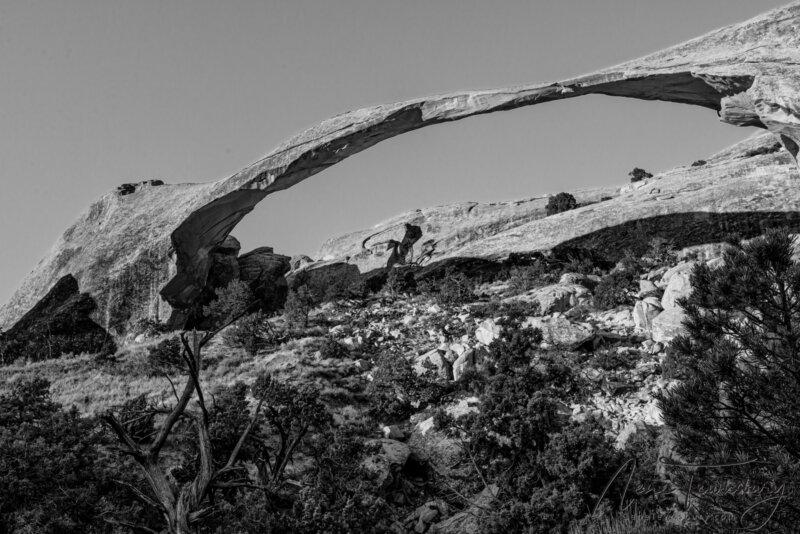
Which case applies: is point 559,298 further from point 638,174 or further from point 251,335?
point 638,174

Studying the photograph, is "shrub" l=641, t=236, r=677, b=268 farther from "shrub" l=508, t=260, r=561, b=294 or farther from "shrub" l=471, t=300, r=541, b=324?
"shrub" l=471, t=300, r=541, b=324

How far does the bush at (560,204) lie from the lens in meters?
35.9

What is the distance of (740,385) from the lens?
8578 mm

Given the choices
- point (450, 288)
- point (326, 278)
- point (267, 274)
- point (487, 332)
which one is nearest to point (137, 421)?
point (487, 332)

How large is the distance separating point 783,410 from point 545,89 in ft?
58.1

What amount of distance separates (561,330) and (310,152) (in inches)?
513

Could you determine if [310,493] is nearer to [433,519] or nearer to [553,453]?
[433,519]

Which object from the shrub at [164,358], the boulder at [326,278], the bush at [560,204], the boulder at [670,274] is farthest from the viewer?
the bush at [560,204]

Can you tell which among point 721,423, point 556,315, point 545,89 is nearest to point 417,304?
point 556,315

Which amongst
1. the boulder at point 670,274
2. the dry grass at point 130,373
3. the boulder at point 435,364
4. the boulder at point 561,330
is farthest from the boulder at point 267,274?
the boulder at point 670,274

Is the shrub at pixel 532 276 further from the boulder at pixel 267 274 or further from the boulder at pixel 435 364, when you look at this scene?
the boulder at pixel 267 274

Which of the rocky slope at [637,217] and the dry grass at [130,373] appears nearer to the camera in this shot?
the dry grass at [130,373]

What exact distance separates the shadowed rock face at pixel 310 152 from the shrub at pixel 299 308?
4760 mm

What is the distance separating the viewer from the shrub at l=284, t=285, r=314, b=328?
25172 millimetres
